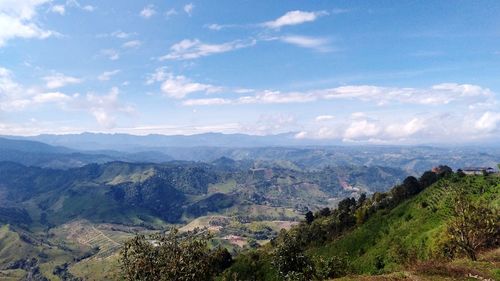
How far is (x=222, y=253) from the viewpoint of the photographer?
186 metres

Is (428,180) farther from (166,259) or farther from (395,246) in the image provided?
(166,259)

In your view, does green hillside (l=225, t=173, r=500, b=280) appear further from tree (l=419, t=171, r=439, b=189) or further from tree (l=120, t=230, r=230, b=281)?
tree (l=120, t=230, r=230, b=281)

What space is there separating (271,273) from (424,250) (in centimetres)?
6263

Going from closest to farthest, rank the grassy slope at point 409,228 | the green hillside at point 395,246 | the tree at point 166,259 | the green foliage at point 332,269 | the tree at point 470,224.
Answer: the tree at point 166,259, the green hillside at point 395,246, the tree at point 470,224, the green foliage at point 332,269, the grassy slope at point 409,228

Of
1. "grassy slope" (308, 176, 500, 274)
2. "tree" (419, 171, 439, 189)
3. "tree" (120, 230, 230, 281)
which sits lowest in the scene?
"grassy slope" (308, 176, 500, 274)

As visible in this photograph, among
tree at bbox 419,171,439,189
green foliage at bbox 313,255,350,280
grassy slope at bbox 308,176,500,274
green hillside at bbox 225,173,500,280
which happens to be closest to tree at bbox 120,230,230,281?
green hillside at bbox 225,173,500,280

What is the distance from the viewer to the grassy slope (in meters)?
106

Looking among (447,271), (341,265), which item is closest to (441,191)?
(341,265)

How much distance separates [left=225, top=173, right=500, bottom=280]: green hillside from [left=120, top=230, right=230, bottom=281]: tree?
8.41 m

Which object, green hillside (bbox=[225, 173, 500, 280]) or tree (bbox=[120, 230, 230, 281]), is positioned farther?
green hillside (bbox=[225, 173, 500, 280])

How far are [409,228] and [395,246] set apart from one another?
70.8 ft

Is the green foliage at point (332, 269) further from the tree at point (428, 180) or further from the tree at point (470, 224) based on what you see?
the tree at point (428, 180)

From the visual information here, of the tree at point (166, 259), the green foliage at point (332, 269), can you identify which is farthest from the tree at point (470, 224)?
the tree at point (166, 259)

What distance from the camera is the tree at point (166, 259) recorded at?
51.7 metres
